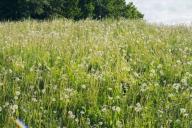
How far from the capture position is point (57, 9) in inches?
1617

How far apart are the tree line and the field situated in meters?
15.8

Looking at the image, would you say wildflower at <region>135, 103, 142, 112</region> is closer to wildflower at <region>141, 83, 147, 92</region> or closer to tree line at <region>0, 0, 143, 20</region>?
wildflower at <region>141, 83, 147, 92</region>

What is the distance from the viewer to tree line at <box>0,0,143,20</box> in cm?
3650

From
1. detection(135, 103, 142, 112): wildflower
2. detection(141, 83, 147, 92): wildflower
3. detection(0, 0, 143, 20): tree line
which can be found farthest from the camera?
detection(0, 0, 143, 20): tree line

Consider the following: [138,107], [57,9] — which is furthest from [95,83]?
[57,9]

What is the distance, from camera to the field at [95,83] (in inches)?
282

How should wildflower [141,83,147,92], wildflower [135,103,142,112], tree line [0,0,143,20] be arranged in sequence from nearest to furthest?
wildflower [135,103,142,112] < wildflower [141,83,147,92] < tree line [0,0,143,20]

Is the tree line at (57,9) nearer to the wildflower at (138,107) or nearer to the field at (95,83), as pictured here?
the field at (95,83)

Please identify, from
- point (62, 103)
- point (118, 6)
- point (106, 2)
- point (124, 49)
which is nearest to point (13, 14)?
point (106, 2)

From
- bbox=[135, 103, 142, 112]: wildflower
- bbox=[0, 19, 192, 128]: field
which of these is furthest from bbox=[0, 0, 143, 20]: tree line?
bbox=[135, 103, 142, 112]: wildflower

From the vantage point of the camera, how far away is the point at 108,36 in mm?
12109

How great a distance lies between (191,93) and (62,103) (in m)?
2.04

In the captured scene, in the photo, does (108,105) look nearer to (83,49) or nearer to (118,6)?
(83,49)

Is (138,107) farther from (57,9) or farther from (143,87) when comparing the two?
(57,9)
